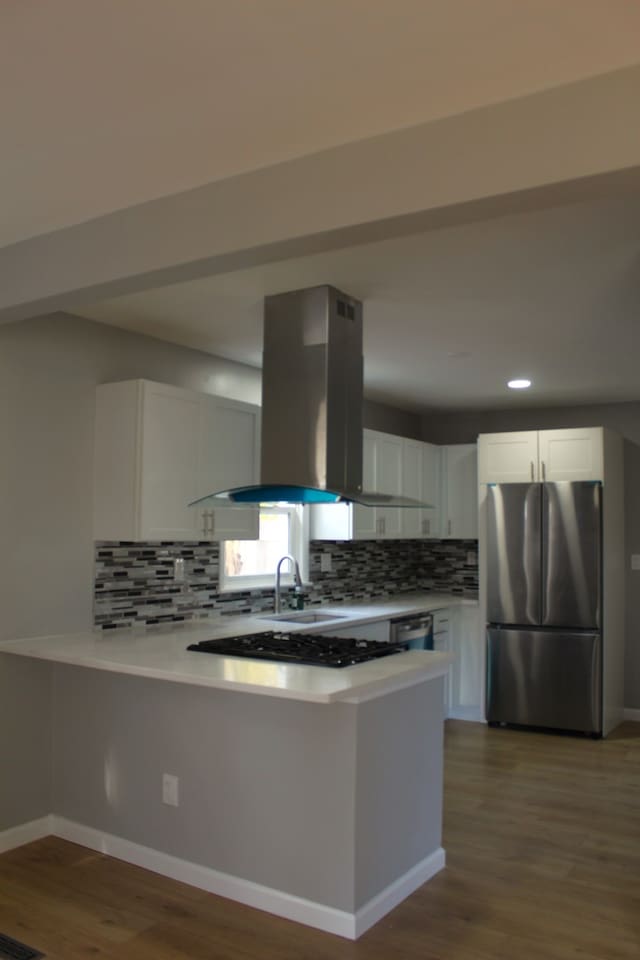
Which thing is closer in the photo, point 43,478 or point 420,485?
point 43,478

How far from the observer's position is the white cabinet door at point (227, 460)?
4215 millimetres

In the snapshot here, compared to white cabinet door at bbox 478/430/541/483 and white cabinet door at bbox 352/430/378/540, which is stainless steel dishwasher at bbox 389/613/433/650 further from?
white cabinet door at bbox 478/430/541/483

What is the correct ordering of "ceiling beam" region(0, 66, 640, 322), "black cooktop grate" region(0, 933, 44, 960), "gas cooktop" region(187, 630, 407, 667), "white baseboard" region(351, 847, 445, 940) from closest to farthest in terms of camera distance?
1. "ceiling beam" region(0, 66, 640, 322)
2. "black cooktop grate" region(0, 933, 44, 960)
3. "white baseboard" region(351, 847, 445, 940)
4. "gas cooktop" region(187, 630, 407, 667)

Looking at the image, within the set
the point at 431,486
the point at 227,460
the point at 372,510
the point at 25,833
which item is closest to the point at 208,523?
the point at 227,460

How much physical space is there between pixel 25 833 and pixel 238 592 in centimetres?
176

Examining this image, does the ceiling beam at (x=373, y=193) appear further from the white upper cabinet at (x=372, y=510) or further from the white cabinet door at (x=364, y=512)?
the white cabinet door at (x=364, y=512)

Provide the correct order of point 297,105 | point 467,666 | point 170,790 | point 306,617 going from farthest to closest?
point 467,666 < point 306,617 < point 170,790 < point 297,105

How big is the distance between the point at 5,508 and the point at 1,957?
1.70 metres

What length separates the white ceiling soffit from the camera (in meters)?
1.63

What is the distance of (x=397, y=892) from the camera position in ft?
10.0

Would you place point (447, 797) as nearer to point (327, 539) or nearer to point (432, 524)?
point (327, 539)

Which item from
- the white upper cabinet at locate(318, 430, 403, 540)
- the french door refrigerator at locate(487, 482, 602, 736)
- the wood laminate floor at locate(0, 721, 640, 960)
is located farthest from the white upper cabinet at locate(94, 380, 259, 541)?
the french door refrigerator at locate(487, 482, 602, 736)

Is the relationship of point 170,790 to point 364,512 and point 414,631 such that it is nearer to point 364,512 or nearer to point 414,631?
point 414,631

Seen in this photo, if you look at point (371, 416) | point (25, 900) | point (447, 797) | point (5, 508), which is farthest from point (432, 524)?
point (25, 900)
